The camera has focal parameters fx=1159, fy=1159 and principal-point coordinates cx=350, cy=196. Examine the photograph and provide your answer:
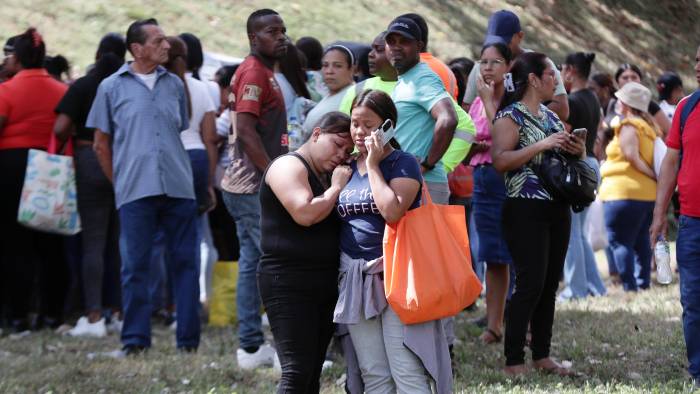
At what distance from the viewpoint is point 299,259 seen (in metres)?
5.60

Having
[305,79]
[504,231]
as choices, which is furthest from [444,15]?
[504,231]

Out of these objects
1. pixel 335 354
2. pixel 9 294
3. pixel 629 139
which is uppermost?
pixel 629 139

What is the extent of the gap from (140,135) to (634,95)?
4.93 m

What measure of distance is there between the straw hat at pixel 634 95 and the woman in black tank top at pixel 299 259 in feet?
19.3

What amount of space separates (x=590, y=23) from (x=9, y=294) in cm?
1398

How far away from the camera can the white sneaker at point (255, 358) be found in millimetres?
7957

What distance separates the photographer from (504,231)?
23.8ft

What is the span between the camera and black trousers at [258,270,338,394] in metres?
5.60

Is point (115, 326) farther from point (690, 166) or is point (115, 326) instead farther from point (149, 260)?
point (690, 166)

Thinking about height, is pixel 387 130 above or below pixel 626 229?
above

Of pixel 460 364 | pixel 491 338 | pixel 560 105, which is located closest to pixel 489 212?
pixel 491 338

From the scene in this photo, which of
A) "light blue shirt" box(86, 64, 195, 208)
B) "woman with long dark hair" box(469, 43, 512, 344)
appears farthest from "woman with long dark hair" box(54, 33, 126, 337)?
"woman with long dark hair" box(469, 43, 512, 344)

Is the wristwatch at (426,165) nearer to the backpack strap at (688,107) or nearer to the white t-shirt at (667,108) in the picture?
the backpack strap at (688,107)

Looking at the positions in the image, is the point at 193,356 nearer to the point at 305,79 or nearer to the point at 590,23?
the point at 305,79
